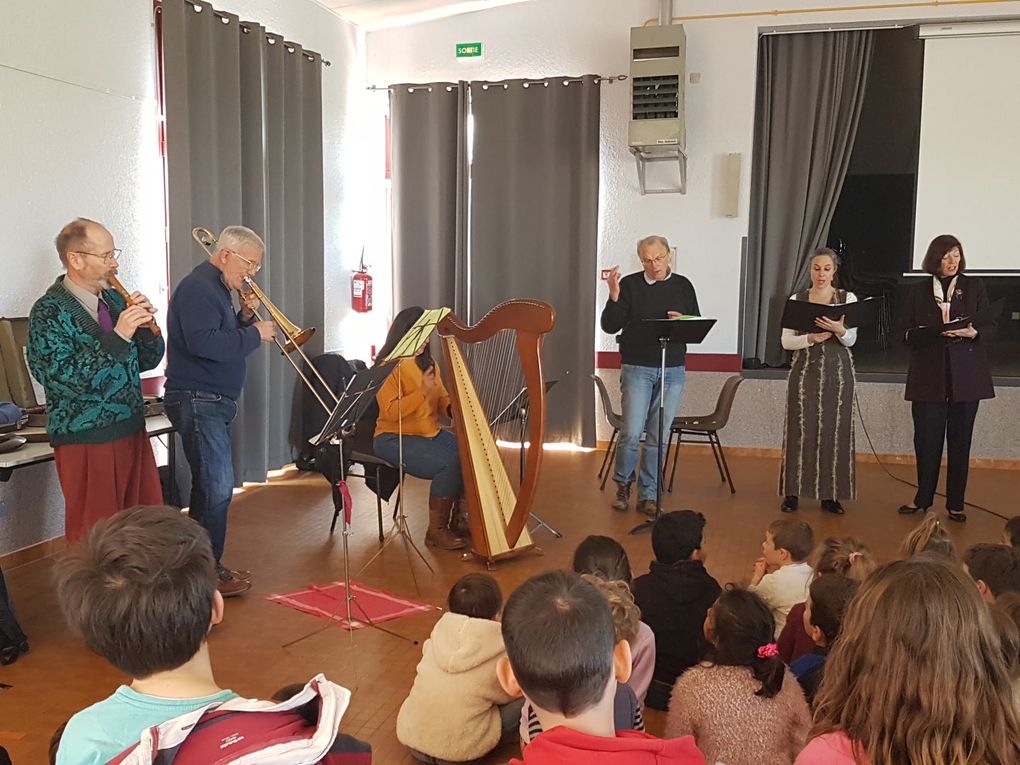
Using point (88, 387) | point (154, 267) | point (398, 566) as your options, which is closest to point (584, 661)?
point (88, 387)

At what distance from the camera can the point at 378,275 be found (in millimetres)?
7199

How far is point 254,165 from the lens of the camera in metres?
5.38

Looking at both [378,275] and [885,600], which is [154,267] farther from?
[885,600]

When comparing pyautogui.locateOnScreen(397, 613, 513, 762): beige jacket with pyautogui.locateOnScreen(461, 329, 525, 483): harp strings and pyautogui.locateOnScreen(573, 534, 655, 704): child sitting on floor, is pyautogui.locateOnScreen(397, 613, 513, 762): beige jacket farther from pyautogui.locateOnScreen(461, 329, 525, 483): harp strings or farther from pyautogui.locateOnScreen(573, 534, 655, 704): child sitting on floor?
pyautogui.locateOnScreen(461, 329, 525, 483): harp strings

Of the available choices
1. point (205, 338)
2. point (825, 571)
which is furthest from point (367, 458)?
point (825, 571)

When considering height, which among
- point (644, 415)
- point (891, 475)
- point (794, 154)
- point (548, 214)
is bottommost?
point (891, 475)

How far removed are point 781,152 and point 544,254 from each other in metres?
1.80

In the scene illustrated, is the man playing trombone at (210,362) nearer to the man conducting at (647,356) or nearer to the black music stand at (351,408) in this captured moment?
the black music stand at (351,408)

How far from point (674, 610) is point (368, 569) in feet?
5.81

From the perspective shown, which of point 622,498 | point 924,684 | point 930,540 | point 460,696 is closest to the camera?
point 924,684

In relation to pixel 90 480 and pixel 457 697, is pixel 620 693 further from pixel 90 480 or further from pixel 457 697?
pixel 90 480

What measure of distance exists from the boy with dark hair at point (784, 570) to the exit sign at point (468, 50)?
16.2 feet

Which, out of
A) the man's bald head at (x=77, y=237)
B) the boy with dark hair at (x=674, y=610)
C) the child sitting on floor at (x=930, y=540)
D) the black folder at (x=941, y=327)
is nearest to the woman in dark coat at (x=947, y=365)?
the black folder at (x=941, y=327)

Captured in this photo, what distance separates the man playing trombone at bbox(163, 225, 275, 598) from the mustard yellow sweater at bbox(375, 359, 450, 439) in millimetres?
759
